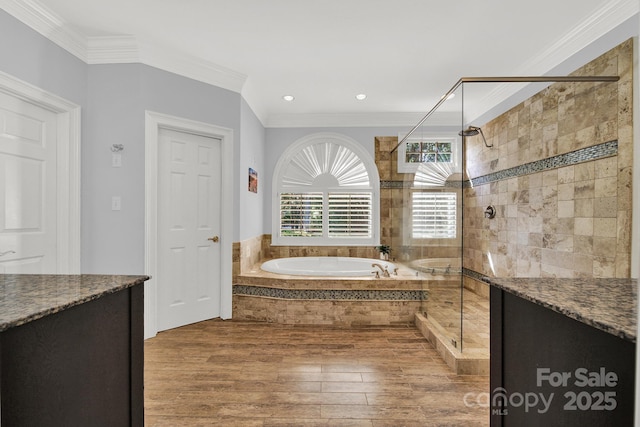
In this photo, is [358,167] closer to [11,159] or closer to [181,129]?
[181,129]

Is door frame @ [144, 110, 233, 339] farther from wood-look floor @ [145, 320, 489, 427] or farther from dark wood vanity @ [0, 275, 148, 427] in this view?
dark wood vanity @ [0, 275, 148, 427]

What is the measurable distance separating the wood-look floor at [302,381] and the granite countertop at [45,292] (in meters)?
0.96

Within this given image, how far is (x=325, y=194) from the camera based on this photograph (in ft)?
15.8

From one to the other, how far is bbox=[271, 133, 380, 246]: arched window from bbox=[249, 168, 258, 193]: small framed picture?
21.3 inches

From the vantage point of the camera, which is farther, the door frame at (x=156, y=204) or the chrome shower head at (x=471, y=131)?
the chrome shower head at (x=471, y=131)

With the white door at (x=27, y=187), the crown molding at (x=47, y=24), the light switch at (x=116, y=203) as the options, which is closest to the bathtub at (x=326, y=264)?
the light switch at (x=116, y=203)

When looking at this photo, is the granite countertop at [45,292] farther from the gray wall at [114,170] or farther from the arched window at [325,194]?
the arched window at [325,194]

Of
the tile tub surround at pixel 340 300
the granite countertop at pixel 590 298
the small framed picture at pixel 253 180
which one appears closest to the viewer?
the granite countertop at pixel 590 298

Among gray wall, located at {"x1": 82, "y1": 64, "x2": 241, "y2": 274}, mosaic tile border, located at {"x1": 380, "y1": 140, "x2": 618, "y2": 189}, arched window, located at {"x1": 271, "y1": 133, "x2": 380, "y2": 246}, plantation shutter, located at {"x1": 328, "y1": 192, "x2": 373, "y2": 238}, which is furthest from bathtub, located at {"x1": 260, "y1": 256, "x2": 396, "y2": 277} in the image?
gray wall, located at {"x1": 82, "y1": 64, "x2": 241, "y2": 274}

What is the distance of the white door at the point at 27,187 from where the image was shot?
2256 mm

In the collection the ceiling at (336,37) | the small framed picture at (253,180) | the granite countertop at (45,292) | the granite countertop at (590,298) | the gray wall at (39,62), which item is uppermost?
the ceiling at (336,37)

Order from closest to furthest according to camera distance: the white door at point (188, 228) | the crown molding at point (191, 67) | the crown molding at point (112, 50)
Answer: the crown molding at point (112, 50)
the crown molding at point (191, 67)
the white door at point (188, 228)

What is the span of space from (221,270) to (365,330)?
1.55 metres

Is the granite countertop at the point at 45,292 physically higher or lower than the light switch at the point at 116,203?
lower
